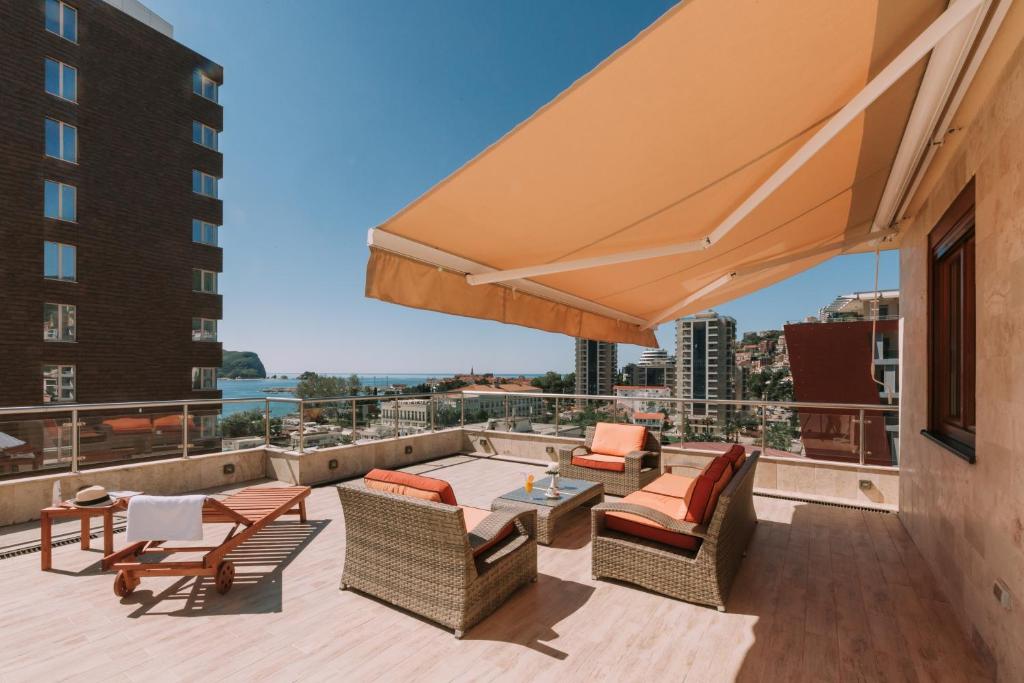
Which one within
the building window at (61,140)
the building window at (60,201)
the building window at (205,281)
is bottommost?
the building window at (205,281)

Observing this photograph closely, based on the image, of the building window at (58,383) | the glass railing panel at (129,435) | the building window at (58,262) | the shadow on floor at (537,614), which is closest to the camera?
the shadow on floor at (537,614)

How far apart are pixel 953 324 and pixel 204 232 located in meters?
22.1

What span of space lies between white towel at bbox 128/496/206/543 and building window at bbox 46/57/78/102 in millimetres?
18103

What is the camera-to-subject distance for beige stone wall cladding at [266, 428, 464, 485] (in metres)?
6.41

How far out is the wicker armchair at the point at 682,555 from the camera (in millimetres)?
3230

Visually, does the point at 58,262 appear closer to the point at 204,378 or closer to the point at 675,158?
the point at 204,378

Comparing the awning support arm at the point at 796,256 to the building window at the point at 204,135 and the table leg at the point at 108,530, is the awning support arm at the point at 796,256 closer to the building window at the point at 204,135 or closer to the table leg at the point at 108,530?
the table leg at the point at 108,530

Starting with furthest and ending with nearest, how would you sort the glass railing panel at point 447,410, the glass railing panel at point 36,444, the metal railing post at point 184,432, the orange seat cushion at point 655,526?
the glass railing panel at point 447,410
the metal railing post at point 184,432
the glass railing panel at point 36,444
the orange seat cushion at point 655,526

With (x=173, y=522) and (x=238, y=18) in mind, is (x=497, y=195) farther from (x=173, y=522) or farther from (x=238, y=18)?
(x=238, y=18)

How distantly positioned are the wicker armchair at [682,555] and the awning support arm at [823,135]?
1882 mm

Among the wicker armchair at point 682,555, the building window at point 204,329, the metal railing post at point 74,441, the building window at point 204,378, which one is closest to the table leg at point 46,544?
the metal railing post at point 74,441

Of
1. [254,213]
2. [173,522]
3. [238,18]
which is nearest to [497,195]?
[173,522]

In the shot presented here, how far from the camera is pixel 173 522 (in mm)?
3318

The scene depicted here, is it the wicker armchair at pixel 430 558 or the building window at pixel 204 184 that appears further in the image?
the building window at pixel 204 184
